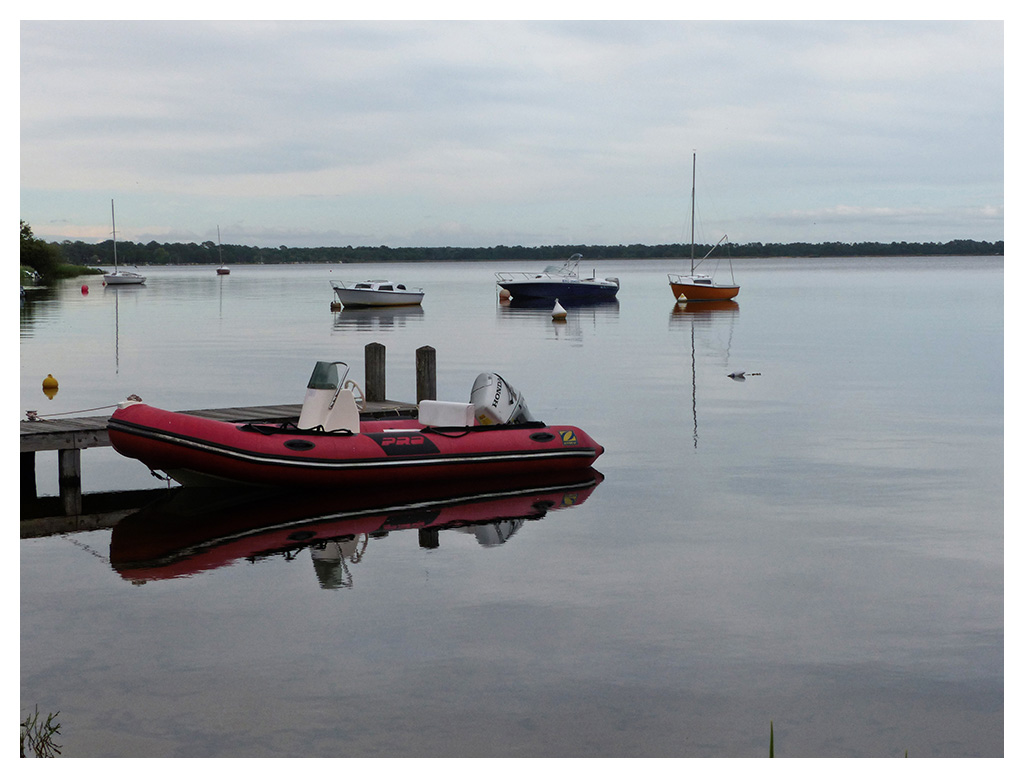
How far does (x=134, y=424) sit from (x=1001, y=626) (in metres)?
9.27

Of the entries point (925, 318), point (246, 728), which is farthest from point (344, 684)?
point (925, 318)

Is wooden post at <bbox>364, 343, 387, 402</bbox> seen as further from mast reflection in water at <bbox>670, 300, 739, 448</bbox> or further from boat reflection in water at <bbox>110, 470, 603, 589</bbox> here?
mast reflection in water at <bbox>670, 300, 739, 448</bbox>

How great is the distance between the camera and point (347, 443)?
13562 mm

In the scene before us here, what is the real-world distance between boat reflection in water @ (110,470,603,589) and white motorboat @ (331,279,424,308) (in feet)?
169

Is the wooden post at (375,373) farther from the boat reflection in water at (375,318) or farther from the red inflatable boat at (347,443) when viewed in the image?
the boat reflection in water at (375,318)

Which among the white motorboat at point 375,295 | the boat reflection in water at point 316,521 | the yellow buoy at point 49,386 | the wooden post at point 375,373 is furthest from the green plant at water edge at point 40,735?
the white motorboat at point 375,295

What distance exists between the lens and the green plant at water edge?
6605mm

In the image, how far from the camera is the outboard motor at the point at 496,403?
15086 mm

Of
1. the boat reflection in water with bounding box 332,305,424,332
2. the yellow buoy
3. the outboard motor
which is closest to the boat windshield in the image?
the outboard motor

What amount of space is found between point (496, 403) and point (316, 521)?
140 inches

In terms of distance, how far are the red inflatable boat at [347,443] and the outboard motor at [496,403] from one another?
14 mm

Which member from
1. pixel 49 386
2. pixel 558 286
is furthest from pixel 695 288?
pixel 49 386
